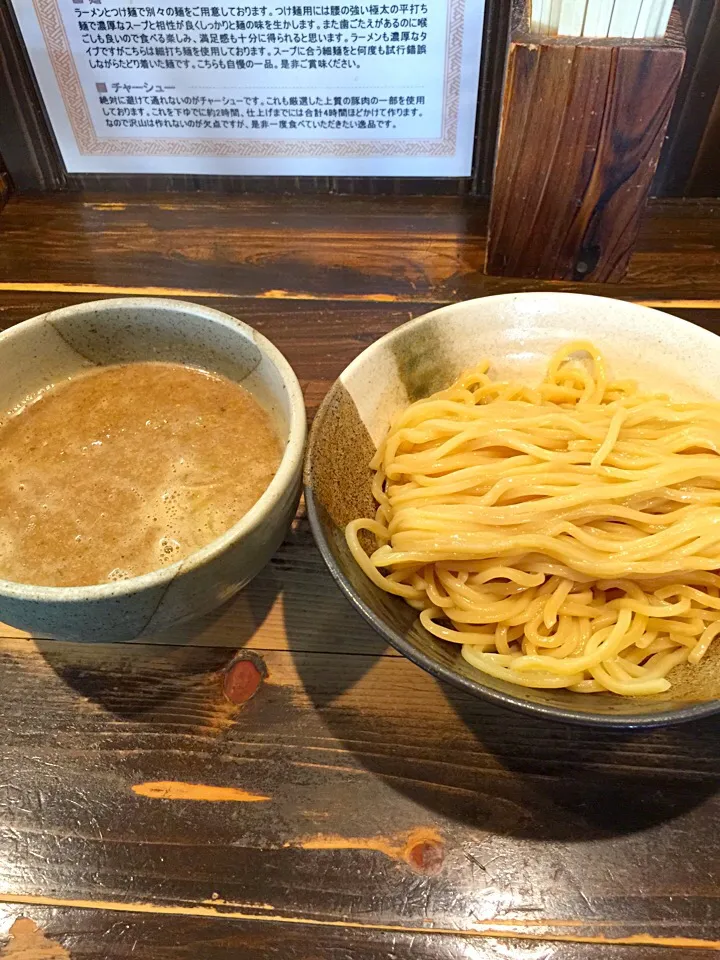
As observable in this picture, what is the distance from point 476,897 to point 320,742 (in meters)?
0.30

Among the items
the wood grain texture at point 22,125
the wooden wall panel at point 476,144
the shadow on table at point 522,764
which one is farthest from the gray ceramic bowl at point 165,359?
the wood grain texture at point 22,125

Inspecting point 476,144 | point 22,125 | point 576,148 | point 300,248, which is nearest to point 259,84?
point 300,248

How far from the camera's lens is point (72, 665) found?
121 centimetres

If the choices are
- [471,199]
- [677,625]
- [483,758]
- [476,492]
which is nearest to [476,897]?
[483,758]

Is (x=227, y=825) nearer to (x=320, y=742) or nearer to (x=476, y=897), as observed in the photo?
(x=320, y=742)

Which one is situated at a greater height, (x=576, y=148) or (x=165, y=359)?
(x=576, y=148)

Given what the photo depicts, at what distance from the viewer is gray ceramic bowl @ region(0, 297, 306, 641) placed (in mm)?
909

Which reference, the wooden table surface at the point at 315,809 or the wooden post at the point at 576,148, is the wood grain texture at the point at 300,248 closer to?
the wooden post at the point at 576,148

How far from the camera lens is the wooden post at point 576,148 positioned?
149 centimetres

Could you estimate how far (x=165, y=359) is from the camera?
4.34 feet

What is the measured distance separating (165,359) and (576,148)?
1007 millimetres

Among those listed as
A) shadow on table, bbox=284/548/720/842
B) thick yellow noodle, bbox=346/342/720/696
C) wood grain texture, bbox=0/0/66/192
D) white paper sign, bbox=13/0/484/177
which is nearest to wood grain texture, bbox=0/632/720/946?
shadow on table, bbox=284/548/720/842

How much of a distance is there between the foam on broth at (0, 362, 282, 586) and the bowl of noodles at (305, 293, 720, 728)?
15 cm

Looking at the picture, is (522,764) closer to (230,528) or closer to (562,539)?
(562,539)
